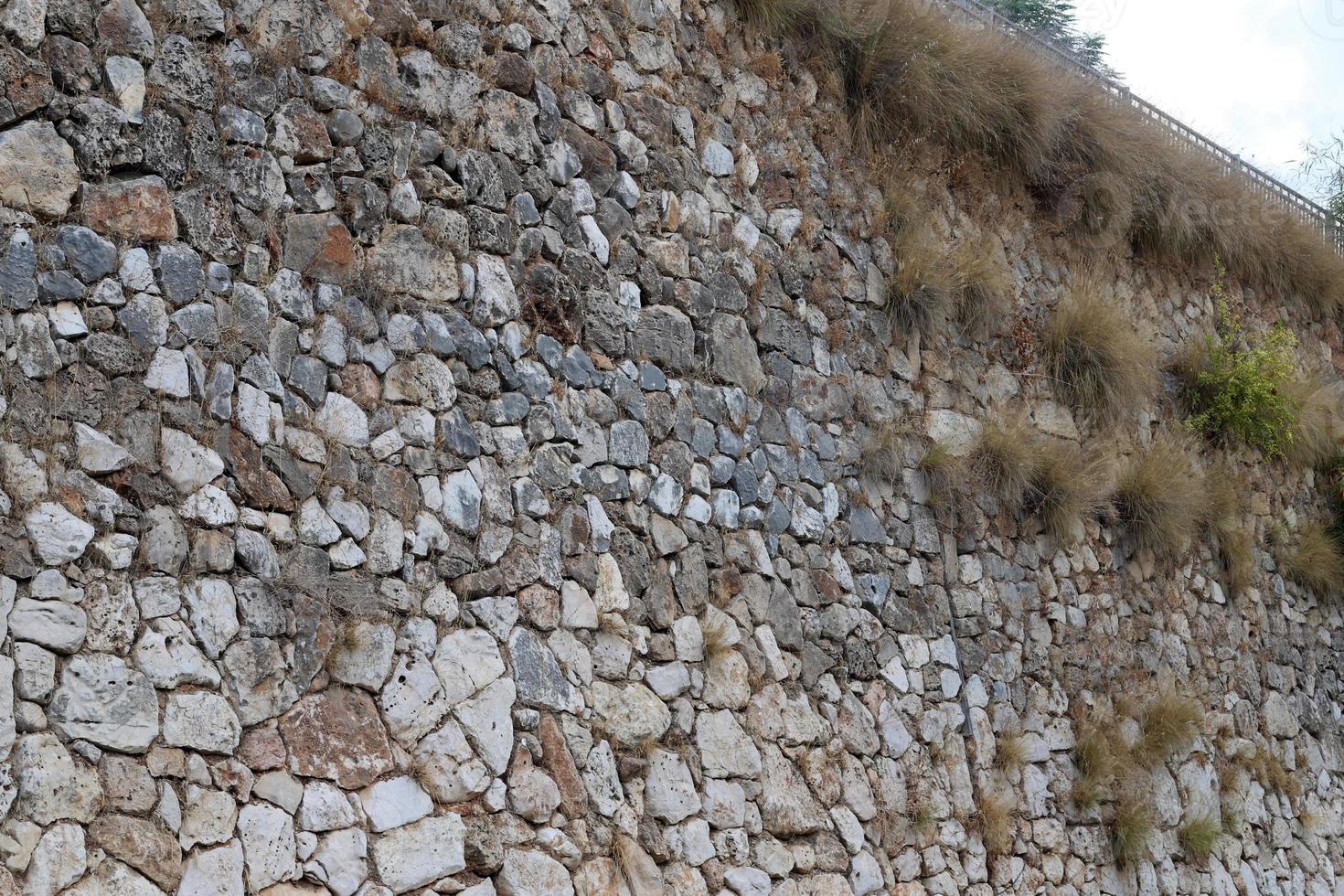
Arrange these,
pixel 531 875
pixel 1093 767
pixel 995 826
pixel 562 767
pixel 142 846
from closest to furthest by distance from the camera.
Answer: pixel 142 846 → pixel 531 875 → pixel 562 767 → pixel 995 826 → pixel 1093 767

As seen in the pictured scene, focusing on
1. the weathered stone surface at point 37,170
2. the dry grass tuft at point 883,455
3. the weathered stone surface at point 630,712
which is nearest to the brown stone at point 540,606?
the weathered stone surface at point 630,712

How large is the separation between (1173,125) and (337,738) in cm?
923

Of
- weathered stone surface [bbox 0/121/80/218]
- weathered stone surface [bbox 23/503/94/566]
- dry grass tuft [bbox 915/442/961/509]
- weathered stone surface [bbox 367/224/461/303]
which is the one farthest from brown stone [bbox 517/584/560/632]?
dry grass tuft [bbox 915/442/961/509]

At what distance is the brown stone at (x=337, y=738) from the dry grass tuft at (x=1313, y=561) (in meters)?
7.89

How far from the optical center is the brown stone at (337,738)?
4090mm

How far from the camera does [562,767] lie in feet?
15.5

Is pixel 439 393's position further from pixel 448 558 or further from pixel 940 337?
pixel 940 337

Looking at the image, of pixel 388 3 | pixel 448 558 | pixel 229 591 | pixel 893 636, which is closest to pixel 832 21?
pixel 388 3

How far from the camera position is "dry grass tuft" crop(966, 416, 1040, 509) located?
7.33 metres

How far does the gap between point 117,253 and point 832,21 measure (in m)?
4.65

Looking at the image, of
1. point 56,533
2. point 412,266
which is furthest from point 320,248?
point 56,533

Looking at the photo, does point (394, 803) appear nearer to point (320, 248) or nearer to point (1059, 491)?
point (320, 248)

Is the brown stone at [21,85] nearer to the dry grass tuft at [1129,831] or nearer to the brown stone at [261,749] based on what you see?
the brown stone at [261,749]

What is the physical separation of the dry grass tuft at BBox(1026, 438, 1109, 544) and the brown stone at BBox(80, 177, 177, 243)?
5.24 meters
